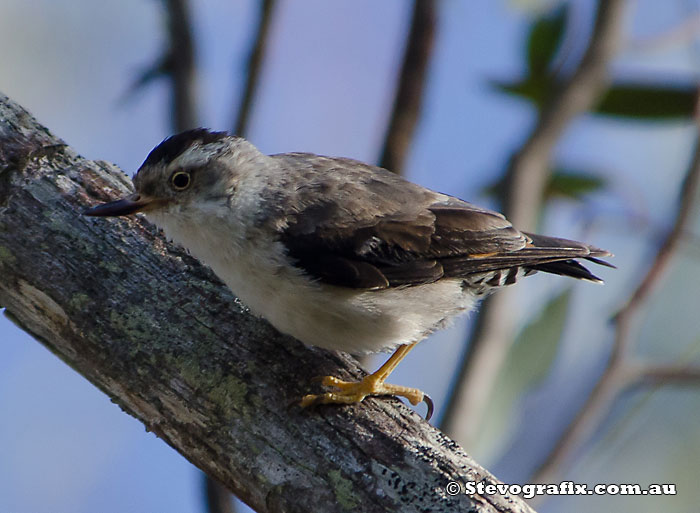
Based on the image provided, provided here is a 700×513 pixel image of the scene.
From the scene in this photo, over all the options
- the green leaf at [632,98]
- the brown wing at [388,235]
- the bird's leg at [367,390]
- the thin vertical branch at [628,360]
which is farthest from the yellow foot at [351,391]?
the green leaf at [632,98]

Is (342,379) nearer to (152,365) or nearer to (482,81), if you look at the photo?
(152,365)

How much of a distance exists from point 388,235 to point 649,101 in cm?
267

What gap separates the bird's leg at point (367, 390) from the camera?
298cm

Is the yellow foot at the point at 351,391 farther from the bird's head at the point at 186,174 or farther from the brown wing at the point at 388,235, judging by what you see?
the bird's head at the point at 186,174

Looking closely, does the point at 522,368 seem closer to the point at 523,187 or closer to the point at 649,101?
the point at 523,187

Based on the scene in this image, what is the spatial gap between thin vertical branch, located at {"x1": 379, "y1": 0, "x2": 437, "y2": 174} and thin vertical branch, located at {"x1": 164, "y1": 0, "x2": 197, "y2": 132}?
3.94ft

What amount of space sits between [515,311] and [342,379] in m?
2.17

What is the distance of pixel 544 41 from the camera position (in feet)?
17.8

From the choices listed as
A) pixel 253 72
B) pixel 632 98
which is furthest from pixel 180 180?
pixel 632 98

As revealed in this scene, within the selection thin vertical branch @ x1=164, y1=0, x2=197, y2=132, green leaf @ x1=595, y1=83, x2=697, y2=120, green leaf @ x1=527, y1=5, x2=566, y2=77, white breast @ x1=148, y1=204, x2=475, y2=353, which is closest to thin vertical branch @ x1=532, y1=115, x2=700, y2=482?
green leaf @ x1=595, y1=83, x2=697, y2=120

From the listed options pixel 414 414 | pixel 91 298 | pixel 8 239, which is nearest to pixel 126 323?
pixel 91 298

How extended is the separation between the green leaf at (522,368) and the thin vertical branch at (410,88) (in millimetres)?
1219

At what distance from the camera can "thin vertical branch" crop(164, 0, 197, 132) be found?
493cm

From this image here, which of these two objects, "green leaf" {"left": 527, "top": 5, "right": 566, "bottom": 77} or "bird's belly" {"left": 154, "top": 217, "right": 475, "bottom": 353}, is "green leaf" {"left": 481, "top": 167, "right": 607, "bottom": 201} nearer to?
"green leaf" {"left": 527, "top": 5, "right": 566, "bottom": 77}
